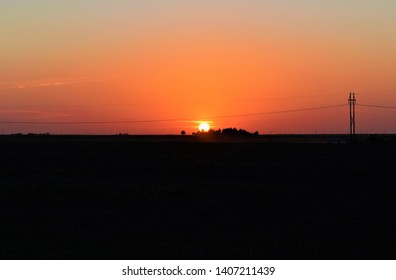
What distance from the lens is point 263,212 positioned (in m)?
20.5

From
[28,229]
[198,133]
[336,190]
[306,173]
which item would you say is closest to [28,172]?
[306,173]

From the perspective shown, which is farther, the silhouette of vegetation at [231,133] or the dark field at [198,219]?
the silhouette of vegetation at [231,133]

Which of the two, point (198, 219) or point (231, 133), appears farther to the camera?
point (231, 133)

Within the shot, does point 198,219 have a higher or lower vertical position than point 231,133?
lower

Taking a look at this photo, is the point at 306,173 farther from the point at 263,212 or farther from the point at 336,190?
the point at 263,212

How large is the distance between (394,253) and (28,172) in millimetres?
29581

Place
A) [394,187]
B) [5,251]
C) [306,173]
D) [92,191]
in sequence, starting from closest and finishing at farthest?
[5,251]
[92,191]
[394,187]
[306,173]

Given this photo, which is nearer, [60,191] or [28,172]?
[60,191]

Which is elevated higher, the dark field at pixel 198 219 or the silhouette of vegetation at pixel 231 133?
the silhouette of vegetation at pixel 231 133

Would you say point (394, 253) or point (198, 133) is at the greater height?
point (198, 133)

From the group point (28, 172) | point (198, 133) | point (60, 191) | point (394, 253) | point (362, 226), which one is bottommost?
point (394, 253)

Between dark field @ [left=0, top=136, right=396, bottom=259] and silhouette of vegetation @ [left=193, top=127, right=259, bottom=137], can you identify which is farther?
silhouette of vegetation @ [left=193, top=127, right=259, bottom=137]

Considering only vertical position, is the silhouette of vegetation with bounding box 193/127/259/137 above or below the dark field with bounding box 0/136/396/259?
above
